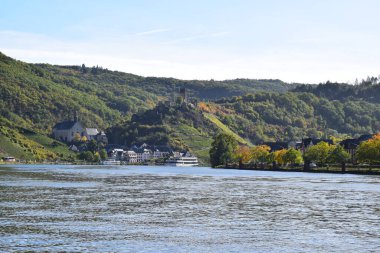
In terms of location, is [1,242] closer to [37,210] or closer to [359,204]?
[37,210]

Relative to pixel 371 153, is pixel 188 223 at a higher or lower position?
lower

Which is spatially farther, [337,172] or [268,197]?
[337,172]

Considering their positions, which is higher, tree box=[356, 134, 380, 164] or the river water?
tree box=[356, 134, 380, 164]

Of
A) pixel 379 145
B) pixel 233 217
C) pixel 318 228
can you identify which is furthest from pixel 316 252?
pixel 379 145

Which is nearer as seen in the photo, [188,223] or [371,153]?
[188,223]

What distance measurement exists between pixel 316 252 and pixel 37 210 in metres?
33.7

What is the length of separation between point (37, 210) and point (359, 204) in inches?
1436

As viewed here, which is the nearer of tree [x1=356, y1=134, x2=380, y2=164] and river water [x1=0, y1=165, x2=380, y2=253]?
river water [x1=0, y1=165, x2=380, y2=253]

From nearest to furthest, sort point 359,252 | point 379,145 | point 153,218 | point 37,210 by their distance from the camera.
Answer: point 359,252
point 153,218
point 37,210
point 379,145

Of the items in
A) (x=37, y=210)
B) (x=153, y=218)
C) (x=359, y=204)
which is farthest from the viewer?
(x=359, y=204)

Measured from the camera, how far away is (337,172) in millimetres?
199500

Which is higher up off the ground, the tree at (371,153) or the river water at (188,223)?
the tree at (371,153)

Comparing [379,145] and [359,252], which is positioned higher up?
[379,145]

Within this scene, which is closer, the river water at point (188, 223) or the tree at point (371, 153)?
the river water at point (188, 223)
